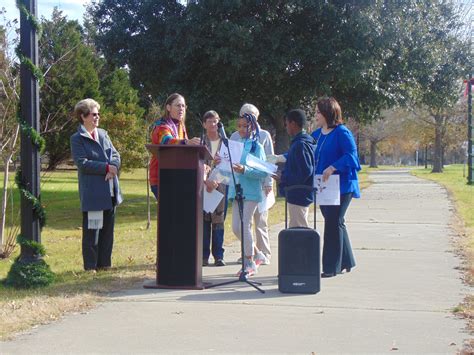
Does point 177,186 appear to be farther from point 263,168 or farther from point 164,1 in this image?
point 164,1

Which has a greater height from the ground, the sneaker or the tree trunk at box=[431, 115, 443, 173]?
the tree trunk at box=[431, 115, 443, 173]

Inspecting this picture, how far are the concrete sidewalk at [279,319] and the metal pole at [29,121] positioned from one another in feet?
4.48

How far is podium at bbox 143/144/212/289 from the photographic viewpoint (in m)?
7.78

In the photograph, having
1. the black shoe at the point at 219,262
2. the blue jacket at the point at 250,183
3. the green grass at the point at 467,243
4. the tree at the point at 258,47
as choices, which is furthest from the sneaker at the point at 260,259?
the tree at the point at 258,47

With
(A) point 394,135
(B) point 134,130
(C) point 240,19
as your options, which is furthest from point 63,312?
(A) point 394,135

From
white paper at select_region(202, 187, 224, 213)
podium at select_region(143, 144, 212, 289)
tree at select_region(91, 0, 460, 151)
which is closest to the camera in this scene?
podium at select_region(143, 144, 212, 289)

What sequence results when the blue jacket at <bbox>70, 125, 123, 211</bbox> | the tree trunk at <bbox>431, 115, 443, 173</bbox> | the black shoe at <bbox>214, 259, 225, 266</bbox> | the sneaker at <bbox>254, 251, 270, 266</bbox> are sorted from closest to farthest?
the blue jacket at <bbox>70, 125, 123, 211</bbox>, the sneaker at <bbox>254, 251, 270, 266</bbox>, the black shoe at <bbox>214, 259, 225, 266</bbox>, the tree trunk at <bbox>431, 115, 443, 173</bbox>

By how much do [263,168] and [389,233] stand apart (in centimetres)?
558

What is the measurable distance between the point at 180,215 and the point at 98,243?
1.74 meters

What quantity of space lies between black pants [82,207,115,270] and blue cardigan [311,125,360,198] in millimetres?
2580

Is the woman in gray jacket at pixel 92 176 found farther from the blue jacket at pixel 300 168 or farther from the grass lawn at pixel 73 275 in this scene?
the blue jacket at pixel 300 168

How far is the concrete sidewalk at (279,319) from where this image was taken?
18.4ft

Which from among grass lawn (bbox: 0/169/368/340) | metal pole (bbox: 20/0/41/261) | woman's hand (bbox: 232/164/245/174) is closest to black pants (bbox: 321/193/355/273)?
woman's hand (bbox: 232/164/245/174)

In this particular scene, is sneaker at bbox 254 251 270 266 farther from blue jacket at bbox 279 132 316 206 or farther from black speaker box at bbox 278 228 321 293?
black speaker box at bbox 278 228 321 293
